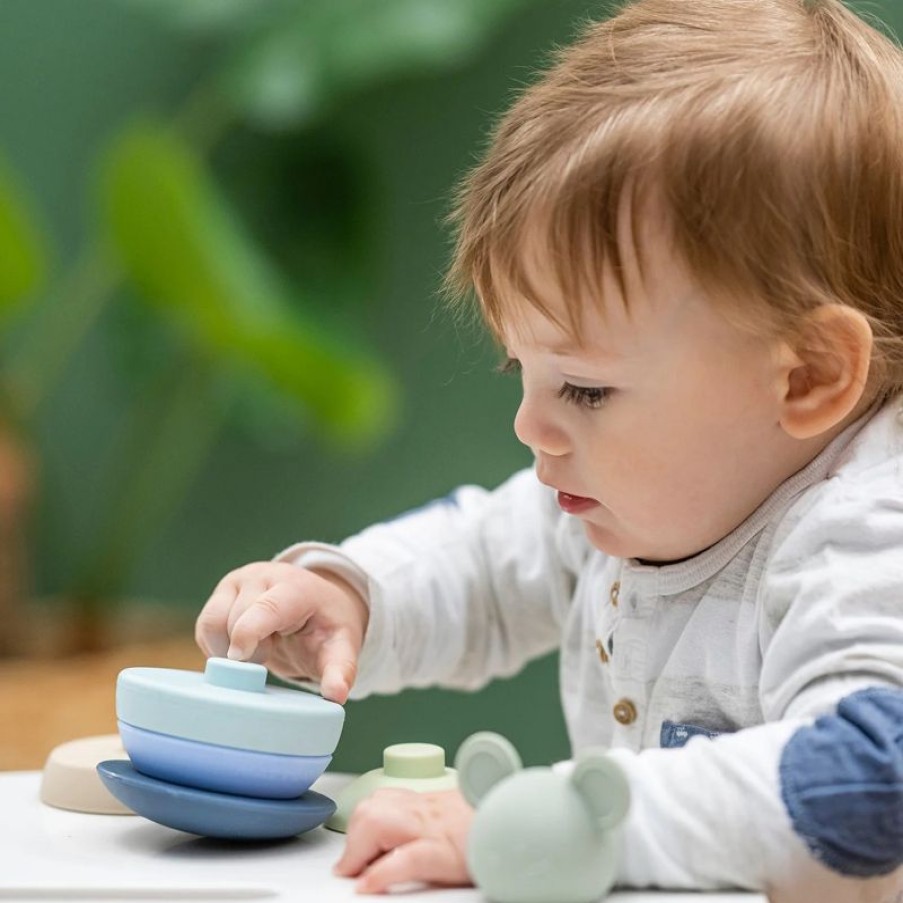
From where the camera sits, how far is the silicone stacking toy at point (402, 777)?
629 millimetres

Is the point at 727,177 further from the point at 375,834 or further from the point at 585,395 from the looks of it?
the point at 375,834

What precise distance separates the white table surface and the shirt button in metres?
0.17

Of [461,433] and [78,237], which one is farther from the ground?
[78,237]

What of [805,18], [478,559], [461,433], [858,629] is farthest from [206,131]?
[858,629]

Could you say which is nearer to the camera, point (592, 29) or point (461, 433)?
point (592, 29)

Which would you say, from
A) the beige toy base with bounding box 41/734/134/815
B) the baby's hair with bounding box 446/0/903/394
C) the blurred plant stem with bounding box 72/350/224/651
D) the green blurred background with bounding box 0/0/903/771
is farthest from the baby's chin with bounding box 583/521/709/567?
the blurred plant stem with bounding box 72/350/224/651

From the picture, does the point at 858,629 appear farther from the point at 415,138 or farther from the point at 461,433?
the point at 415,138

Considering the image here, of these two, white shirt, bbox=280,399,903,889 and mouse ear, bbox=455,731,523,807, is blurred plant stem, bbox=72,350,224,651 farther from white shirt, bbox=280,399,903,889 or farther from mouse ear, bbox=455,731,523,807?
mouse ear, bbox=455,731,523,807

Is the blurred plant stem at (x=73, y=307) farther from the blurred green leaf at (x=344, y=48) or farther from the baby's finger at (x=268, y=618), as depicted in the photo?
the baby's finger at (x=268, y=618)

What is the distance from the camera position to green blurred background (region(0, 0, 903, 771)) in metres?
1.61

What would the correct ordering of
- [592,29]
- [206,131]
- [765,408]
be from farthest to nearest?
[206,131], [592,29], [765,408]

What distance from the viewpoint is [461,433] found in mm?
1658

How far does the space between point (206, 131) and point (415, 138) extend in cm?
26

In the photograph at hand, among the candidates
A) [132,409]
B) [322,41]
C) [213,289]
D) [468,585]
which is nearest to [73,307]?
[132,409]
